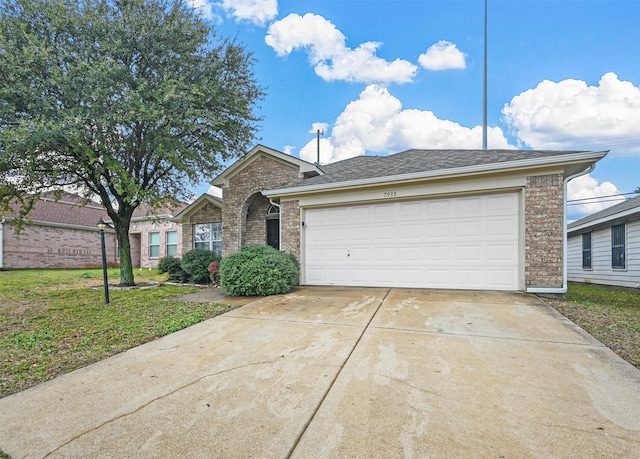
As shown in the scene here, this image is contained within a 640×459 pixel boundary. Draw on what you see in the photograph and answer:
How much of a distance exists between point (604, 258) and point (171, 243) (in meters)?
20.8

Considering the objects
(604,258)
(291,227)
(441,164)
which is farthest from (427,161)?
(604,258)

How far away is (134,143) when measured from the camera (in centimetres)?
962

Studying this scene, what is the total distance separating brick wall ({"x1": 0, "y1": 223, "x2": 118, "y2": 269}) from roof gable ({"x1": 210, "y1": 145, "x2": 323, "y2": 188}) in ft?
38.3

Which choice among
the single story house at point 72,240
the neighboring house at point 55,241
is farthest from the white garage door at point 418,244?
the neighboring house at point 55,241

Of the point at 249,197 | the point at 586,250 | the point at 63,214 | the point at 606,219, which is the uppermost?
the point at 249,197

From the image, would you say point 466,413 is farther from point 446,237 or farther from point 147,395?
point 446,237

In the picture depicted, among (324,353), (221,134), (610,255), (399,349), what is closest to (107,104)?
(221,134)

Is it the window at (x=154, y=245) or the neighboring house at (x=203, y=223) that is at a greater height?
the neighboring house at (x=203, y=223)

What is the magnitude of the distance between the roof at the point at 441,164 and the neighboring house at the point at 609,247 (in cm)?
540

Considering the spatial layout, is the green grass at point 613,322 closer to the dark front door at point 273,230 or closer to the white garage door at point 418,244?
the white garage door at point 418,244

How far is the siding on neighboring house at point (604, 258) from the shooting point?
1047 centimetres

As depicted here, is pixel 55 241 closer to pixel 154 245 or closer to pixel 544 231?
pixel 154 245

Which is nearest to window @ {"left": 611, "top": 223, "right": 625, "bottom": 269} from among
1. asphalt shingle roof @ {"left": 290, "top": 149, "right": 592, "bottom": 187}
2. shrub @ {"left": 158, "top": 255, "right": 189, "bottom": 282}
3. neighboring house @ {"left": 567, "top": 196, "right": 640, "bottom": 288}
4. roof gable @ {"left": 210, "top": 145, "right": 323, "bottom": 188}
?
neighboring house @ {"left": 567, "top": 196, "right": 640, "bottom": 288}

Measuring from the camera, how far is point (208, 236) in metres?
14.6
